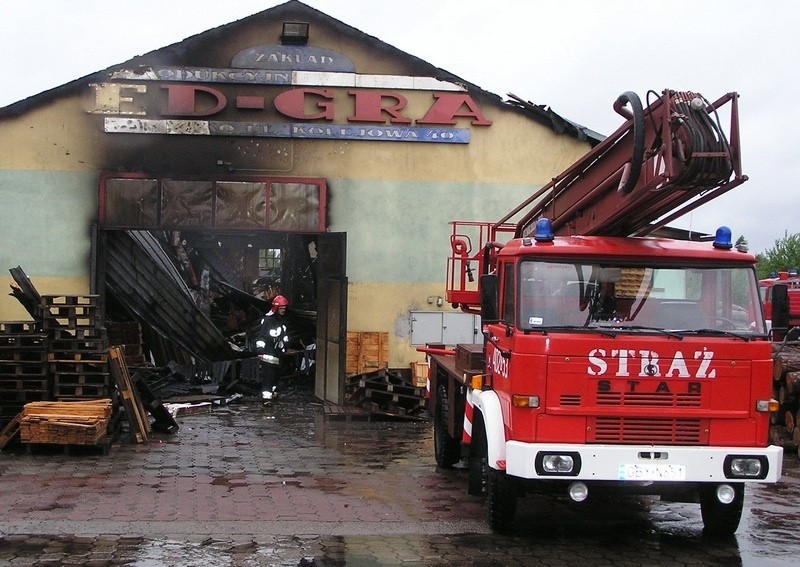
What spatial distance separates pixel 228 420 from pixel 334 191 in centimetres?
470

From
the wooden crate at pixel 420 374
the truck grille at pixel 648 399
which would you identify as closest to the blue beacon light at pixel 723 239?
the truck grille at pixel 648 399

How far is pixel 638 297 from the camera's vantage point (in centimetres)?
826

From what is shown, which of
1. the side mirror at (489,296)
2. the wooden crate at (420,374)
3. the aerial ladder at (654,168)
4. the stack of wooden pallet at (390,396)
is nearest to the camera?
the aerial ladder at (654,168)

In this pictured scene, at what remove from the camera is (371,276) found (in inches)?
730

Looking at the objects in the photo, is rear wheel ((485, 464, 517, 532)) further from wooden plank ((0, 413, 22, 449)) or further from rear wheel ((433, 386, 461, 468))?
wooden plank ((0, 413, 22, 449))

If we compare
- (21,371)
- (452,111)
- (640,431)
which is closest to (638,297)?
(640,431)

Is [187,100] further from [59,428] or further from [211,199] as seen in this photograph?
[59,428]

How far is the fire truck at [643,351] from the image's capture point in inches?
307

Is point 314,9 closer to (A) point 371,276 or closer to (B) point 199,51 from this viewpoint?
(B) point 199,51

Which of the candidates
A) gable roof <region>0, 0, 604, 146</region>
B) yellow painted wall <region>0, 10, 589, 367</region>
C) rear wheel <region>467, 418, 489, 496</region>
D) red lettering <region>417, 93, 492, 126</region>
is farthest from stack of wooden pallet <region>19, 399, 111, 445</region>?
red lettering <region>417, 93, 492, 126</region>

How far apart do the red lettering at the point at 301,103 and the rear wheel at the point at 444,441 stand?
7.59 meters

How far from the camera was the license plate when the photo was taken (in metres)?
7.77

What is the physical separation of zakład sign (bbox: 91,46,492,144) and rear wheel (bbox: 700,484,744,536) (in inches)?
434

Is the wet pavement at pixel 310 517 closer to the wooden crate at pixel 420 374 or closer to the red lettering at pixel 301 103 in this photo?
the wooden crate at pixel 420 374
